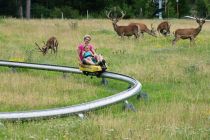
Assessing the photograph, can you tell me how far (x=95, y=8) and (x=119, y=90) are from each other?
49.2m

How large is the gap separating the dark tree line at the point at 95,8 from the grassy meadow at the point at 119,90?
31.2 metres

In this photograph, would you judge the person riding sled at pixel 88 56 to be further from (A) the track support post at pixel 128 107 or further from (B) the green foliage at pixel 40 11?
(B) the green foliage at pixel 40 11

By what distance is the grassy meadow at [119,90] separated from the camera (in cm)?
872

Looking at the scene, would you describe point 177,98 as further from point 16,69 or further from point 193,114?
point 16,69

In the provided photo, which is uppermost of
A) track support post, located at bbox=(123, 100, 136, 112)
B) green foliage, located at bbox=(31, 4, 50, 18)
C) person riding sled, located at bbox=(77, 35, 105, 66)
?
green foliage, located at bbox=(31, 4, 50, 18)

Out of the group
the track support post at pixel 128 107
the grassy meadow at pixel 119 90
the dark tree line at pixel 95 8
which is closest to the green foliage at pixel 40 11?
the dark tree line at pixel 95 8

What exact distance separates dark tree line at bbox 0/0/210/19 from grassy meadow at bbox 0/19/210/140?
1228 inches

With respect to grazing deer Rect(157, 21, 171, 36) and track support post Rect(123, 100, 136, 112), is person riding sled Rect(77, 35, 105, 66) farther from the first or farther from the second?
grazing deer Rect(157, 21, 171, 36)

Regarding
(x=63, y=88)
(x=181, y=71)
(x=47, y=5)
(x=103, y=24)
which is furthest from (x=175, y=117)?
(x=47, y=5)

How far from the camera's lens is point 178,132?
8.65 meters

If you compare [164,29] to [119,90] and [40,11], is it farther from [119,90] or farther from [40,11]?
[40,11]

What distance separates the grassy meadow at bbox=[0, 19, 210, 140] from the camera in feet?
28.6

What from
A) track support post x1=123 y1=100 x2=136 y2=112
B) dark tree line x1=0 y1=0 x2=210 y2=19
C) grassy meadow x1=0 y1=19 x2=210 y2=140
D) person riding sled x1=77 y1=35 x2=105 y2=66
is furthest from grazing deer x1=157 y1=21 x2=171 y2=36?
dark tree line x1=0 y1=0 x2=210 y2=19

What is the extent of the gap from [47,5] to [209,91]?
162 feet
